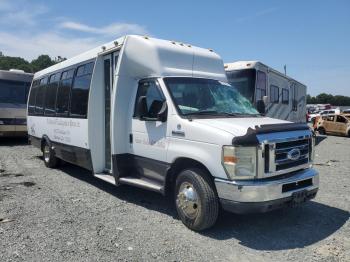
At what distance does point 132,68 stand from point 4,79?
1195 centimetres

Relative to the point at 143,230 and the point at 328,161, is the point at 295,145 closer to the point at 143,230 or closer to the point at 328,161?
the point at 143,230

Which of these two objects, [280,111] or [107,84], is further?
[280,111]

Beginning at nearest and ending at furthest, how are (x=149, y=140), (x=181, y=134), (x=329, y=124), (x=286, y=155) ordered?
1. (x=286, y=155)
2. (x=181, y=134)
3. (x=149, y=140)
4. (x=329, y=124)

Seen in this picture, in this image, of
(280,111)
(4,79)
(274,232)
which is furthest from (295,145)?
(4,79)

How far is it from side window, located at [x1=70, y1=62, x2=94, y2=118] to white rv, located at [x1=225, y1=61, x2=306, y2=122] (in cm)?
373

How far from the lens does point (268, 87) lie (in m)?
12.7

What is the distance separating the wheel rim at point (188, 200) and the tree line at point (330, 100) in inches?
4715

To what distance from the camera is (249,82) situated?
37.8 ft

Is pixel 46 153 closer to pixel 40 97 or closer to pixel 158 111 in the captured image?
pixel 40 97

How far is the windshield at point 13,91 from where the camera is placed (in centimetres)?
1656

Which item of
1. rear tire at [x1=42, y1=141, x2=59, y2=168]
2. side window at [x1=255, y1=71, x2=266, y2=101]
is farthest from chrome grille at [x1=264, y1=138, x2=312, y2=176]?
rear tire at [x1=42, y1=141, x2=59, y2=168]

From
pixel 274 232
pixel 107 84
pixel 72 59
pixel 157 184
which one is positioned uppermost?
pixel 72 59

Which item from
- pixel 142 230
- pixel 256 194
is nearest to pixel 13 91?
pixel 142 230

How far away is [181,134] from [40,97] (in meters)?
7.09
